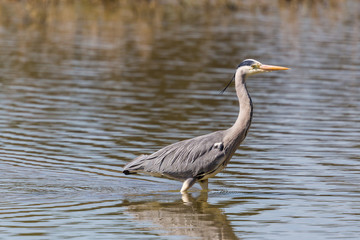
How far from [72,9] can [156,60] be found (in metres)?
13.6

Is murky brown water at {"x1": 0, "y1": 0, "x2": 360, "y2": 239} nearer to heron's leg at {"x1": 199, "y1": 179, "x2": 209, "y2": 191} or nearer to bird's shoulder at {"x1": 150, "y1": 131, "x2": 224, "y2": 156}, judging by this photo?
heron's leg at {"x1": 199, "y1": 179, "x2": 209, "y2": 191}

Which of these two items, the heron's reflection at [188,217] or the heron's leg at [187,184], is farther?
the heron's leg at [187,184]

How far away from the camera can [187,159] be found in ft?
31.9

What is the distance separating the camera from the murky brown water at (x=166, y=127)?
8695 millimetres

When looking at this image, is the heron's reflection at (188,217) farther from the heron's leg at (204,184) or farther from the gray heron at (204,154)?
the gray heron at (204,154)

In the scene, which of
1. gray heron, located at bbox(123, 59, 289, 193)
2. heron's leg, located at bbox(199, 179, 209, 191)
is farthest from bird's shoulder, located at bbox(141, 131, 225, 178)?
heron's leg, located at bbox(199, 179, 209, 191)

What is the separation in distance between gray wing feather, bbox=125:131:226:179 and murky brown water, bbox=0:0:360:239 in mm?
327

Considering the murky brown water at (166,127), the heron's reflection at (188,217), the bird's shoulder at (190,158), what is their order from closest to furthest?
the heron's reflection at (188,217) → the murky brown water at (166,127) → the bird's shoulder at (190,158)

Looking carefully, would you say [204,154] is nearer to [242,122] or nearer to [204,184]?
[204,184]

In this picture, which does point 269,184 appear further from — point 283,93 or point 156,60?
point 156,60

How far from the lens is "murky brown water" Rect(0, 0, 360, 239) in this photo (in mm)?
8695

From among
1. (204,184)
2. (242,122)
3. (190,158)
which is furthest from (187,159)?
(242,122)

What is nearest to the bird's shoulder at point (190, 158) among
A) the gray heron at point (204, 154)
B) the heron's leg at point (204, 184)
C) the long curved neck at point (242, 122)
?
the gray heron at point (204, 154)

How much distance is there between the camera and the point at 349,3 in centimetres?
4259
